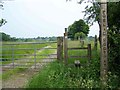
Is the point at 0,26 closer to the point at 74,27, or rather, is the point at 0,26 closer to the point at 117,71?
the point at 117,71

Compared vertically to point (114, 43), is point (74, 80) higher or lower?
lower

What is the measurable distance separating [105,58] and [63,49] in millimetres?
6396

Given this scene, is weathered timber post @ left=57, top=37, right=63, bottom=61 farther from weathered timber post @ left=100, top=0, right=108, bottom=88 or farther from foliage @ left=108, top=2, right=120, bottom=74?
weathered timber post @ left=100, top=0, right=108, bottom=88

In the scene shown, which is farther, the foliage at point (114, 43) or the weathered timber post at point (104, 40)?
the foliage at point (114, 43)

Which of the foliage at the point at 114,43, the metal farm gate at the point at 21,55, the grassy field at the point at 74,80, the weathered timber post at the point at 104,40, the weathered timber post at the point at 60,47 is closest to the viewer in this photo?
the grassy field at the point at 74,80

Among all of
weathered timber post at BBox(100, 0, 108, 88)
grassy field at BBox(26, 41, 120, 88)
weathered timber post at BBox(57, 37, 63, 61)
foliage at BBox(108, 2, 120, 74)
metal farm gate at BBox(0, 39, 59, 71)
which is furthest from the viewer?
metal farm gate at BBox(0, 39, 59, 71)

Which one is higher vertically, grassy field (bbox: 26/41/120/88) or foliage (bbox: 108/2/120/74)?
foliage (bbox: 108/2/120/74)

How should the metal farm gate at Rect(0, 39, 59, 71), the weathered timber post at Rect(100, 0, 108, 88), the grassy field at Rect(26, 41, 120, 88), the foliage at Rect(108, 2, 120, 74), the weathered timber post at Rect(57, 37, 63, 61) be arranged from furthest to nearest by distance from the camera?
the metal farm gate at Rect(0, 39, 59, 71)
the weathered timber post at Rect(57, 37, 63, 61)
the foliage at Rect(108, 2, 120, 74)
the weathered timber post at Rect(100, 0, 108, 88)
the grassy field at Rect(26, 41, 120, 88)

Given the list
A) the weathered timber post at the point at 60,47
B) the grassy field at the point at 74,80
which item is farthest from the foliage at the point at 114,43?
the weathered timber post at the point at 60,47

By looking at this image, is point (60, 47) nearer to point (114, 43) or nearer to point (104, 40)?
point (114, 43)

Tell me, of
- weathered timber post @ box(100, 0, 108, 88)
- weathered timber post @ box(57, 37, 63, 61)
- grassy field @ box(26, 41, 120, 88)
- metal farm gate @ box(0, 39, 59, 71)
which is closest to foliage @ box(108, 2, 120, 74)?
grassy field @ box(26, 41, 120, 88)

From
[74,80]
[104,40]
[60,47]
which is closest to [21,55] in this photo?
[60,47]

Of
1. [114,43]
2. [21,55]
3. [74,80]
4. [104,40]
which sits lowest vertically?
[74,80]

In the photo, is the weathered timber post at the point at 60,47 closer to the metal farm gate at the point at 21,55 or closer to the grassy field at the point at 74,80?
the metal farm gate at the point at 21,55
